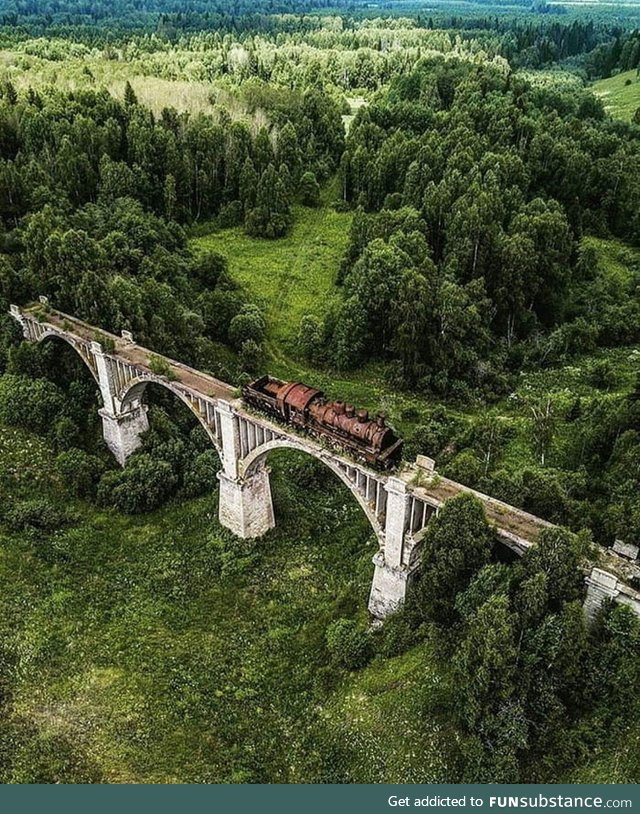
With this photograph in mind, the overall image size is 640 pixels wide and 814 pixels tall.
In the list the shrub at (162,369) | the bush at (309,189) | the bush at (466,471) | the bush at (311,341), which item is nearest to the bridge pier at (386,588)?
the bush at (466,471)

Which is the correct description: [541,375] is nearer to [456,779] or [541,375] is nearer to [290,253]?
[290,253]

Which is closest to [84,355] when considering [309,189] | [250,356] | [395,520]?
[250,356]

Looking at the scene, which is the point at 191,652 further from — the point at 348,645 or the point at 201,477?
the point at 201,477

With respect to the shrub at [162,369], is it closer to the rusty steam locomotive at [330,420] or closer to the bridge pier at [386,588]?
the rusty steam locomotive at [330,420]

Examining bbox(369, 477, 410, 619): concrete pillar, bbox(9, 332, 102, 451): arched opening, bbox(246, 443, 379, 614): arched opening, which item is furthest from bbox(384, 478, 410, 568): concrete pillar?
bbox(9, 332, 102, 451): arched opening

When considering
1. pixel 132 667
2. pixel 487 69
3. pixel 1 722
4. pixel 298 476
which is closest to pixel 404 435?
pixel 298 476

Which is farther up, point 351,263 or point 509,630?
point 509,630

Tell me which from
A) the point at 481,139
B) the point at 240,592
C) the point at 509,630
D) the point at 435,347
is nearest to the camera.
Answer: the point at 509,630
